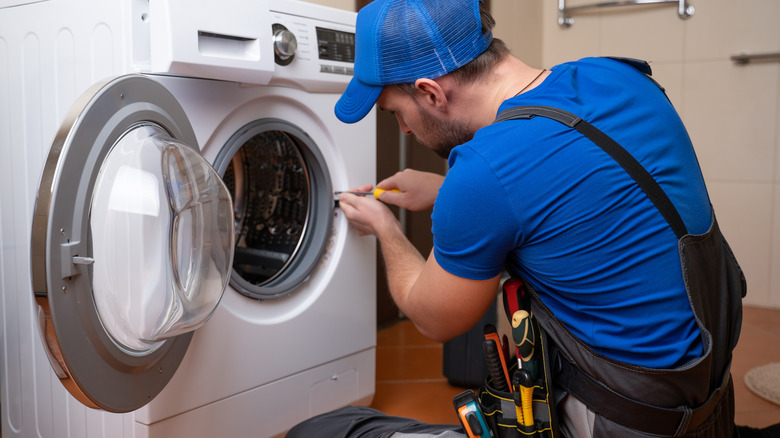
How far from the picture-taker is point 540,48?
3.29m

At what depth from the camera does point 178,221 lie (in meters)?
1.06

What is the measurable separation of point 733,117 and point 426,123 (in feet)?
7.51

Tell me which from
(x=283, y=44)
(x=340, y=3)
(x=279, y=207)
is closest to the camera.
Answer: (x=283, y=44)

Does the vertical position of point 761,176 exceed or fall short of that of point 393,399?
it exceeds it

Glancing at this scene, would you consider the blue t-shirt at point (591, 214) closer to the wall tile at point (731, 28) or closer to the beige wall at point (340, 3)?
the beige wall at point (340, 3)

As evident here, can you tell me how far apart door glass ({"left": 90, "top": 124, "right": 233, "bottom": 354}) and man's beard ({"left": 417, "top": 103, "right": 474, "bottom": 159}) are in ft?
1.19

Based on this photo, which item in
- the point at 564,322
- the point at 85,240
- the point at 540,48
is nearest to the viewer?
the point at 85,240

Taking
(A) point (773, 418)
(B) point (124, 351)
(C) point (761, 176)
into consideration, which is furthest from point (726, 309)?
(C) point (761, 176)

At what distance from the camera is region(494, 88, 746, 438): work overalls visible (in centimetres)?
93

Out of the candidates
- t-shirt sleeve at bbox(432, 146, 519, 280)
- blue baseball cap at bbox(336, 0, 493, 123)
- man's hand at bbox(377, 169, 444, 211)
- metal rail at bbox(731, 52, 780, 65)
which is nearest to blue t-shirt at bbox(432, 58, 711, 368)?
t-shirt sleeve at bbox(432, 146, 519, 280)

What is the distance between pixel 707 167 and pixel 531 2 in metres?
1.07

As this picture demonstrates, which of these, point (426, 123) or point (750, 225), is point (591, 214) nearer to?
point (426, 123)

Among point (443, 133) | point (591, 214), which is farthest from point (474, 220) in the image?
point (443, 133)

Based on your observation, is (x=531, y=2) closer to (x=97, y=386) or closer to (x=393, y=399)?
(x=393, y=399)
